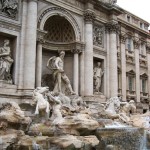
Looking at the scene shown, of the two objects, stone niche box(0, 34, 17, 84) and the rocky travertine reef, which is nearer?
the rocky travertine reef

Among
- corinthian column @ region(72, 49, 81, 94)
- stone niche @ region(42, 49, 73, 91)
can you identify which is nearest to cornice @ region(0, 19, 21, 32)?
stone niche @ region(42, 49, 73, 91)

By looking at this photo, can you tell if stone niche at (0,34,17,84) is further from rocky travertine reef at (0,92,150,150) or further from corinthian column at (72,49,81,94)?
corinthian column at (72,49,81,94)

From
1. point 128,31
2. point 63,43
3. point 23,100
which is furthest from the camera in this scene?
point 128,31

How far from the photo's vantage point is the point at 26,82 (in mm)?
18422

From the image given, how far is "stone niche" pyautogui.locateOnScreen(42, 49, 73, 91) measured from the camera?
21.9 metres

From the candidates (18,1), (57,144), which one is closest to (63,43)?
(18,1)

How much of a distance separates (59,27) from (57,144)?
13113 millimetres

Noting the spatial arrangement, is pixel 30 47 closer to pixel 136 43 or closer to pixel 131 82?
pixel 131 82

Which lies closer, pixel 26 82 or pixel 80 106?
pixel 26 82

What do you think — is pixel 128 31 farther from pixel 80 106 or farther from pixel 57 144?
pixel 57 144

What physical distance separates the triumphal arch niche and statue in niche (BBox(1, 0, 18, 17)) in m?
3.02

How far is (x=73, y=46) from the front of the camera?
22.7 m

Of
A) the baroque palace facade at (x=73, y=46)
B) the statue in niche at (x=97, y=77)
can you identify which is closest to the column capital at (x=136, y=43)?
the baroque palace facade at (x=73, y=46)

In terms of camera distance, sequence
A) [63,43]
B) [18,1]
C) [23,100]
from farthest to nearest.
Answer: [63,43]
[18,1]
[23,100]
